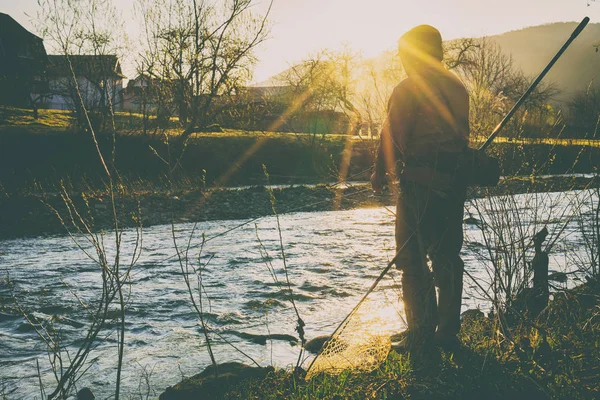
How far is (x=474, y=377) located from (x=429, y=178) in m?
1.16

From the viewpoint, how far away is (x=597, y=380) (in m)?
2.86

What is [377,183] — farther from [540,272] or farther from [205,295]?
[205,295]

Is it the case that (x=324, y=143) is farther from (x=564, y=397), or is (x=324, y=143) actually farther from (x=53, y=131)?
(x=564, y=397)

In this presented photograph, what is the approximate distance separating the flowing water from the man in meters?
0.24

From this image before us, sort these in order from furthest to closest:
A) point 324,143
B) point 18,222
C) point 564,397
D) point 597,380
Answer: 1. point 324,143
2. point 18,222
3. point 597,380
4. point 564,397

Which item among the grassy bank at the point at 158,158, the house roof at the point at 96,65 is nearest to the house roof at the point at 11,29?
the grassy bank at the point at 158,158

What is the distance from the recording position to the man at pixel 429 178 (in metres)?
3.24

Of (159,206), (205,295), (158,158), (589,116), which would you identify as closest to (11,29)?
(158,158)

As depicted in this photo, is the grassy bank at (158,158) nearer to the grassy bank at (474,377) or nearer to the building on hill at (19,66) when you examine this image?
the building on hill at (19,66)

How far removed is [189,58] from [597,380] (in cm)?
1934

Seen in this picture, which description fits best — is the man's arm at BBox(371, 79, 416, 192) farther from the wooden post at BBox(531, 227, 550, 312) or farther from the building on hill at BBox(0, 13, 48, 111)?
the building on hill at BBox(0, 13, 48, 111)

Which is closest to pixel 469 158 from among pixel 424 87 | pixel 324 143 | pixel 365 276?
pixel 424 87

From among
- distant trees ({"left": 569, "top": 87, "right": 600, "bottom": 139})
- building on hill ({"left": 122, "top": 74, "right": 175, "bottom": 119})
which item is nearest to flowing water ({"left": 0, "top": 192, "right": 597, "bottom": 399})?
distant trees ({"left": 569, "top": 87, "right": 600, "bottom": 139})

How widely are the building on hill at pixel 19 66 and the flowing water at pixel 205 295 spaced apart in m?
20.5
